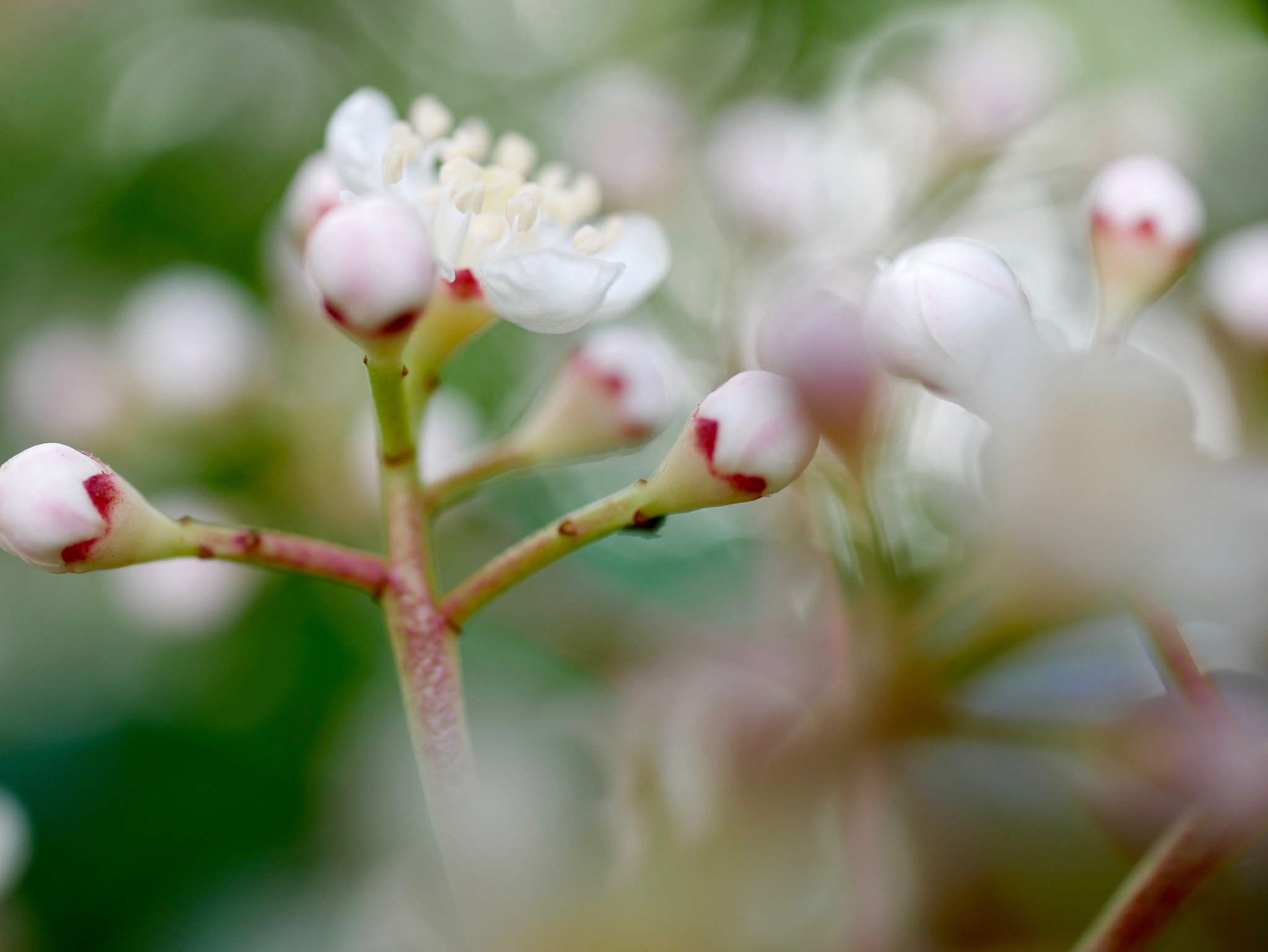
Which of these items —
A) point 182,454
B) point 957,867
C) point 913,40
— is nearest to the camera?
point 957,867

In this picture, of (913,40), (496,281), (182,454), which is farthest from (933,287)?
(913,40)

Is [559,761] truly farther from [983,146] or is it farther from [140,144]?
[140,144]

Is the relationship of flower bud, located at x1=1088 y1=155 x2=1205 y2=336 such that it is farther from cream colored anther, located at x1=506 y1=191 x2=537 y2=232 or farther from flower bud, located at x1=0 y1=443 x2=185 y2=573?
flower bud, located at x1=0 y1=443 x2=185 y2=573

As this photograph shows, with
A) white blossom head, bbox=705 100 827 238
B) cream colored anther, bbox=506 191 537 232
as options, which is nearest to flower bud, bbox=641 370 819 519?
cream colored anther, bbox=506 191 537 232

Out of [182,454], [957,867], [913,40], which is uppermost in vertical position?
[913,40]

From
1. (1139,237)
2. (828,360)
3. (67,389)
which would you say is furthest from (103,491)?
(67,389)

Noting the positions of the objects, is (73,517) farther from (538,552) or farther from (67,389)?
(67,389)
